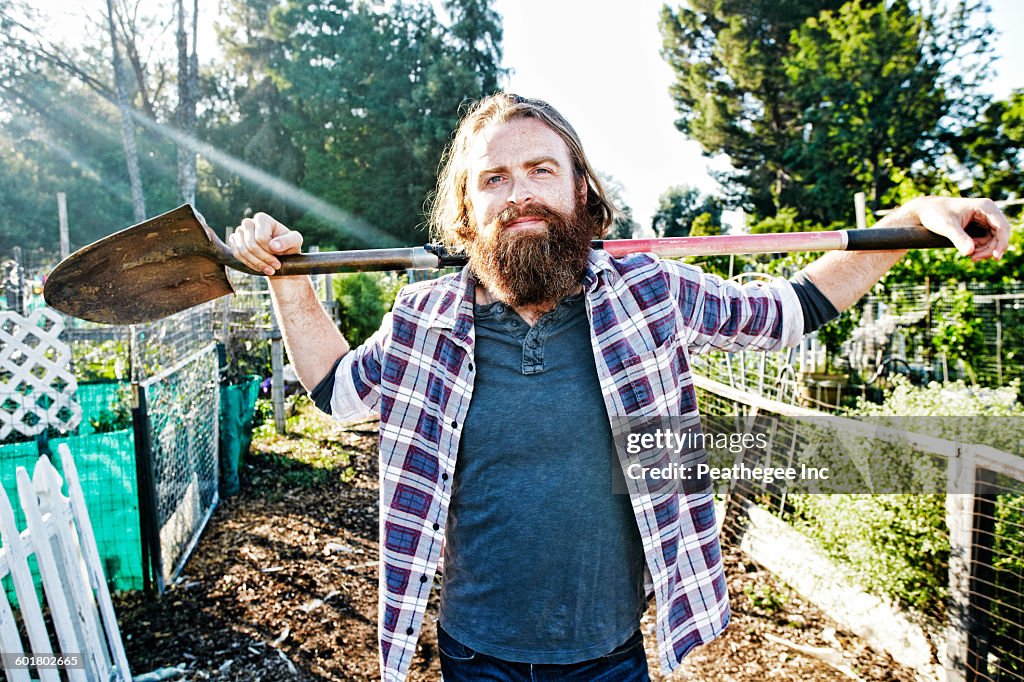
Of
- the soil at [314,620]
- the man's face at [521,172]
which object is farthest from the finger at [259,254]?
the soil at [314,620]

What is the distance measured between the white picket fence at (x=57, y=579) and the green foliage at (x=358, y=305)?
9.76m

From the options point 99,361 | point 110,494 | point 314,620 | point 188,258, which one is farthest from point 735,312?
point 99,361

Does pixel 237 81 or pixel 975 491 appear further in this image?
pixel 237 81

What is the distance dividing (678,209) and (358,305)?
1352 inches

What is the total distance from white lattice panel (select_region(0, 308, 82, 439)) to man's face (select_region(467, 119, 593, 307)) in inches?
168

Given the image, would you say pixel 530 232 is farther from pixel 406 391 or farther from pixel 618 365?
pixel 406 391

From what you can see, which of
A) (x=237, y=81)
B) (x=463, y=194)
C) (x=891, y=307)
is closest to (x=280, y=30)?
(x=237, y=81)

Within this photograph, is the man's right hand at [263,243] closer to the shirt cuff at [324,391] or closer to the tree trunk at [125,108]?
the shirt cuff at [324,391]

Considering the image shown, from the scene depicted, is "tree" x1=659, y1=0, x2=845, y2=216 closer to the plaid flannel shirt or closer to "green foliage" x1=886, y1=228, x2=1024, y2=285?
"green foliage" x1=886, y1=228, x2=1024, y2=285

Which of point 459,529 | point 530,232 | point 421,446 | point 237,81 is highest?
point 237,81

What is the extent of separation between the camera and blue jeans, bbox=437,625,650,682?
1520 millimetres

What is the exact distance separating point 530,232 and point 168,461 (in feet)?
11.8

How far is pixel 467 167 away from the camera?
74.0 inches

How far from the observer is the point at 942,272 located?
1071 cm
